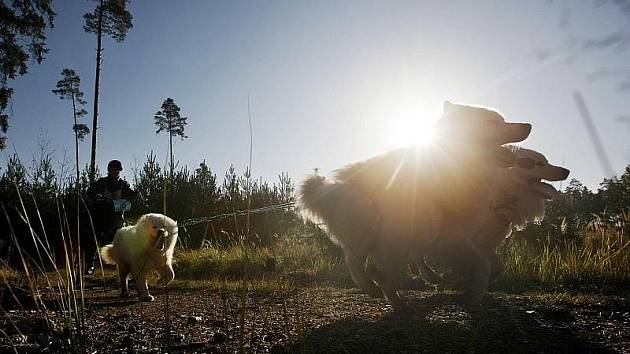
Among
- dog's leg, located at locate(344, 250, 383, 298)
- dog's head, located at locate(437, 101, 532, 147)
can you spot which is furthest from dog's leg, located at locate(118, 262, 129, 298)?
dog's head, located at locate(437, 101, 532, 147)

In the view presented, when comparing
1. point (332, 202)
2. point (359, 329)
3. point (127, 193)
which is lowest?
point (359, 329)

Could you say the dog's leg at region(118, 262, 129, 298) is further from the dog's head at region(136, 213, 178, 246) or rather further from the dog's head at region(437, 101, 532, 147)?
the dog's head at region(437, 101, 532, 147)

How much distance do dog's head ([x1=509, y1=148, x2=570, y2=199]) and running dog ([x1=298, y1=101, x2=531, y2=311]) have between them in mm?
1050

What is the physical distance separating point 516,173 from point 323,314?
2.90 meters

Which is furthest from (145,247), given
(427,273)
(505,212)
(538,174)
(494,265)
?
(538,174)

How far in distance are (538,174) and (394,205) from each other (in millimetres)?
2529

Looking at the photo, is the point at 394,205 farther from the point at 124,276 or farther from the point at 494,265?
the point at 124,276

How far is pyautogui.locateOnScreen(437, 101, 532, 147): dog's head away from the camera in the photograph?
490 cm

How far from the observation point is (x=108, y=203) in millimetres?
9062

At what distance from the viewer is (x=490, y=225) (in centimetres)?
529

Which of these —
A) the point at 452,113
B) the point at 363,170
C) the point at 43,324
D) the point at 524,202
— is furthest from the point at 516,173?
the point at 43,324

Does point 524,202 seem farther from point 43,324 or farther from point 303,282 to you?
point 43,324

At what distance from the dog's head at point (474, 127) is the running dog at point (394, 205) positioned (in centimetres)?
24

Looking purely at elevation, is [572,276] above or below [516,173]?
below
